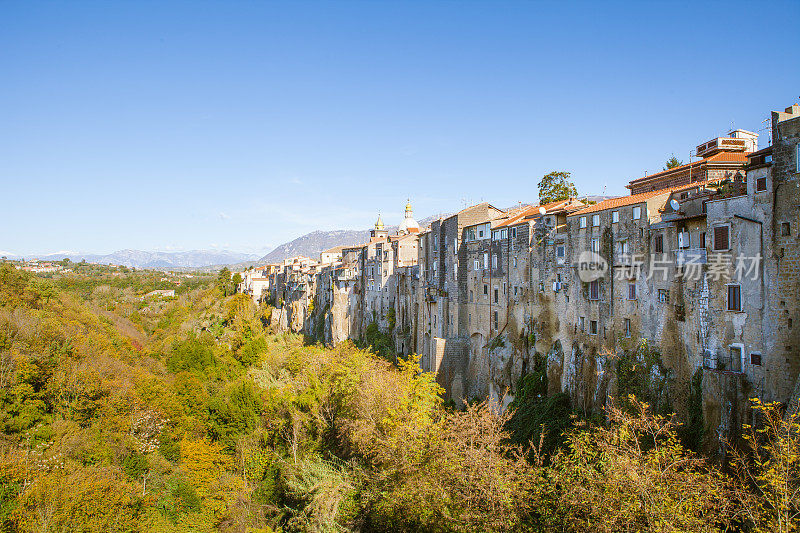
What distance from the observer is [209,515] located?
33.4m

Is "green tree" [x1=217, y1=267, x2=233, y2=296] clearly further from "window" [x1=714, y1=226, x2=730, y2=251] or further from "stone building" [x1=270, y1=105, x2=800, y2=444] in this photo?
"window" [x1=714, y1=226, x2=730, y2=251]

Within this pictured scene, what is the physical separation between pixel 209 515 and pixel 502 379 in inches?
816

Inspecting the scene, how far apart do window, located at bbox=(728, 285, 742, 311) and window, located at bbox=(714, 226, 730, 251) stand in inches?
66.8

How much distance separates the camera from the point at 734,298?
72.3 feet

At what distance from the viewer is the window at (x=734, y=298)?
21.8 meters

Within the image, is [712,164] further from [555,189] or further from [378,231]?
[378,231]

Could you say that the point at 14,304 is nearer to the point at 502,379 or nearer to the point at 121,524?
the point at 121,524

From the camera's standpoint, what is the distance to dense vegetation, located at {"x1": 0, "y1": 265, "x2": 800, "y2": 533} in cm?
1557

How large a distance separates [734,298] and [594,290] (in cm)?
851

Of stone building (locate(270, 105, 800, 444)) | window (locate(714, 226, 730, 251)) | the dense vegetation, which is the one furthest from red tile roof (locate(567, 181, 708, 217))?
the dense vegetation

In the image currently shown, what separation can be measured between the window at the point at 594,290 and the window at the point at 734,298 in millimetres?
7988

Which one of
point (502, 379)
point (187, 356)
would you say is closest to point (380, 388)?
point (502, 379)

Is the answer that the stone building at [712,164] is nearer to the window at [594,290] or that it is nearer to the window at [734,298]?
the window at [594,290]

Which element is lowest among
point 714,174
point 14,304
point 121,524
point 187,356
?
point 121,524
